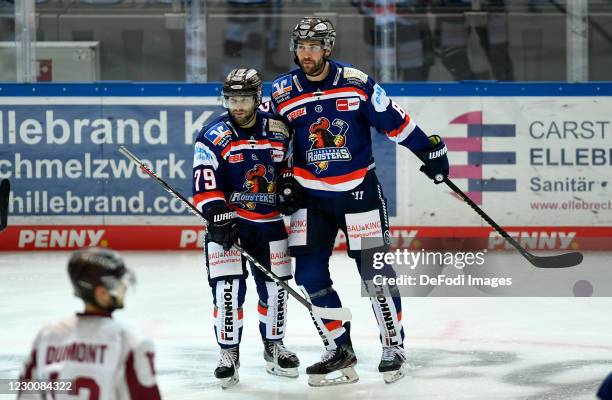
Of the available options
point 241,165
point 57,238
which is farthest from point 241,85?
point 57,238

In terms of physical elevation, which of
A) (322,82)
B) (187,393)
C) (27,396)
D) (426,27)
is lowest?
(187,393)

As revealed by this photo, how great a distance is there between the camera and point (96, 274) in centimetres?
269

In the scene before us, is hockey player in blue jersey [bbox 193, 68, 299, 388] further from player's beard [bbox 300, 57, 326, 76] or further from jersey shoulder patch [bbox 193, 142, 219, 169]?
player's beard [bbox 300, 57, 326, 76]

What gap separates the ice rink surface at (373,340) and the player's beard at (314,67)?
1184mm

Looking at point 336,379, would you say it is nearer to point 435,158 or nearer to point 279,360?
point 279,360

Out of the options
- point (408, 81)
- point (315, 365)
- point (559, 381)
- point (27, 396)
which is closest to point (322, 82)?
point (315, 365)

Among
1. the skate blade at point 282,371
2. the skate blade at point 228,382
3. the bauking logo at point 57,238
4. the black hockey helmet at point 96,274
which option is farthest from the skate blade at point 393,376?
the bauking logo at point 57,238

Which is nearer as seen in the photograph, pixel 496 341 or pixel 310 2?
pixel 496 341

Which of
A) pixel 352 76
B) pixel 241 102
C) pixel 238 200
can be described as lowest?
pixel 238 200

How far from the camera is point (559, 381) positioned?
4.95 metres

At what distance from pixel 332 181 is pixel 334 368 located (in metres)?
0.75

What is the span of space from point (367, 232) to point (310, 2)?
5332mm

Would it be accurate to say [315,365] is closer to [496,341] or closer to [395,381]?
[395,381]

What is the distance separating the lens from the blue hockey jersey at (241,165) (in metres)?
5.00
